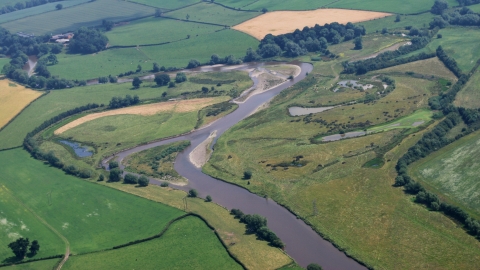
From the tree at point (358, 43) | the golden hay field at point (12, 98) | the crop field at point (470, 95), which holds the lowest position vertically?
the golden hay field at point (12, 98)

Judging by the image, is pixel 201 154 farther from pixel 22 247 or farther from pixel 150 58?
pixel 150 58

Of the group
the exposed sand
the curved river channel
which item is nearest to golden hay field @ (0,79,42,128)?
the curved river channel

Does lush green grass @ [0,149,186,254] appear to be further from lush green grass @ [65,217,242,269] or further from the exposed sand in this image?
the exposed sand

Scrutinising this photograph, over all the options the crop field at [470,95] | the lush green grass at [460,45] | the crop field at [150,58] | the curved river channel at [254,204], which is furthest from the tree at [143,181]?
the lush green grass at [460,45]

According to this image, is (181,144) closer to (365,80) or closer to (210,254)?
(210,254)

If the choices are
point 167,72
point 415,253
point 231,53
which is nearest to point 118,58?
point 167,72

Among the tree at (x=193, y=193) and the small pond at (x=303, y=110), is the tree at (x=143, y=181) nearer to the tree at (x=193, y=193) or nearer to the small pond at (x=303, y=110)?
the tree at (x=193, y=193)

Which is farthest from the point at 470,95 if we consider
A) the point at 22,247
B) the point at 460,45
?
the point at 22,247
